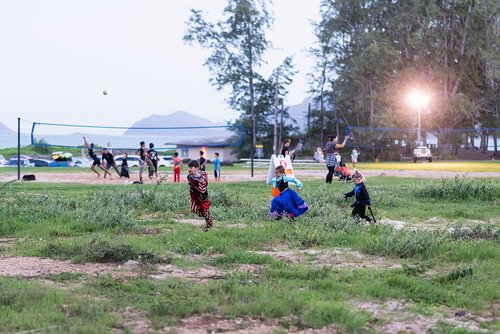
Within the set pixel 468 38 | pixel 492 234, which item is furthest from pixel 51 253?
pixel 468 38

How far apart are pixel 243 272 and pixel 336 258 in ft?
5.72

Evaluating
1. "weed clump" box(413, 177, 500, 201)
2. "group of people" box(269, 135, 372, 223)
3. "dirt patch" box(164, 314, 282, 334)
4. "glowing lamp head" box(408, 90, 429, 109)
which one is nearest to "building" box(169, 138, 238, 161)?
"glowing lamp head" box(408, 90, 429, 109)

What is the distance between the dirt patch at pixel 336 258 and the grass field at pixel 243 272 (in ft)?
0.08

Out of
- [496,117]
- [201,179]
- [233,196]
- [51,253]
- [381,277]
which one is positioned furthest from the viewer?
[496,117]

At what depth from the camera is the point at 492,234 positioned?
10133 millimetres

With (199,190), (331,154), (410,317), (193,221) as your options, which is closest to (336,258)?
(410,317)

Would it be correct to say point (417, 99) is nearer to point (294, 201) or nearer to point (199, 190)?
point (294, 201)

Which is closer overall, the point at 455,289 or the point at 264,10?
the point at 455,289

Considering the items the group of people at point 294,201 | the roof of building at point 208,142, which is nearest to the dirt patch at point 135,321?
the group of people at point 294,201

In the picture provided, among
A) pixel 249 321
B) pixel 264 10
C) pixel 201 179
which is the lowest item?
pixel 249 321

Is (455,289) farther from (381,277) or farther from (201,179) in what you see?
(201,179)

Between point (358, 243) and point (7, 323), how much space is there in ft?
18.3

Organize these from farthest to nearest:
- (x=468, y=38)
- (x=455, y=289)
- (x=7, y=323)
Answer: (x=468, y=38) < (x=455, y=289) < (x=7, y=323)

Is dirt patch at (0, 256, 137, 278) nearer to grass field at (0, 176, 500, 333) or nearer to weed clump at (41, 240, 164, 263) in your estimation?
grass field at (0, 176, 500, 333)
